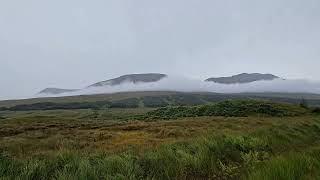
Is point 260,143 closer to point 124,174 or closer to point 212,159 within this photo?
point 212,159

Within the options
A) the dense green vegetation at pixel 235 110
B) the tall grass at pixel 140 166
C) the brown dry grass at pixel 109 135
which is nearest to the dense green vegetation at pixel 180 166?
the tall grass at pixel 140 166

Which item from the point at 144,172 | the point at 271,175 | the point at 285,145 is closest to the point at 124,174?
Answer: the point at 144,172

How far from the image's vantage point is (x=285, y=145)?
61.2 feet

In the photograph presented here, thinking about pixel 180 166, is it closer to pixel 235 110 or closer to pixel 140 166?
pixel 140 166

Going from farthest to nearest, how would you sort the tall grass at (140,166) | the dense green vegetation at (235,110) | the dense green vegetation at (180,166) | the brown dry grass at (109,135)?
the dense green vegetation at (235,110) < the brown dry grass at (109,135) < the tall grass at (140,166) < the dense green vegetation at (180,166)

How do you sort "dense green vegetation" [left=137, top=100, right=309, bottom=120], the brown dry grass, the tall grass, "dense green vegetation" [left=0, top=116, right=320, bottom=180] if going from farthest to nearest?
"dense green vegetation" [left=137, top=100, right=309, bottom=120] → the brown dry grass → the tall grass → "dense green vegetation" [left=0, top=116, right=320, bottom=180]

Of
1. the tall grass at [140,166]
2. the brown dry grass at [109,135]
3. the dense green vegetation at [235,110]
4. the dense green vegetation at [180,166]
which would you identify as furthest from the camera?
the dense green vegetation at [235,110]

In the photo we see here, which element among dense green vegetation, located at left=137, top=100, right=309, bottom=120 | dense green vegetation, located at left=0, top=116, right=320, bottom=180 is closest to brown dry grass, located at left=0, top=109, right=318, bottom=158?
dense green vegetation, located at left=0, top=116, right=320, bottom=180

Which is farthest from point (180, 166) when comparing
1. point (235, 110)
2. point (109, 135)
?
point (235, 110)

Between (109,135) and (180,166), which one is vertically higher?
(180,166)

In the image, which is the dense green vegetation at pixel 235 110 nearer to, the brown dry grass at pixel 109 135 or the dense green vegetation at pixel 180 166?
the brown dry grass at pixel 109 135

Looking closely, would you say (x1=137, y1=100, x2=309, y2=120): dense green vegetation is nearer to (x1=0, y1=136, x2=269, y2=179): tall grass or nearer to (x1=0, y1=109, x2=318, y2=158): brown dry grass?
(x1=0, y1=109, x2=318, y2=158): brown dry grass

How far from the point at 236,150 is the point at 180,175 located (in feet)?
13.7

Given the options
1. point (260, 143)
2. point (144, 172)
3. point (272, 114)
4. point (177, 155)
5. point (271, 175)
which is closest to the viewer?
point (271, 175)
